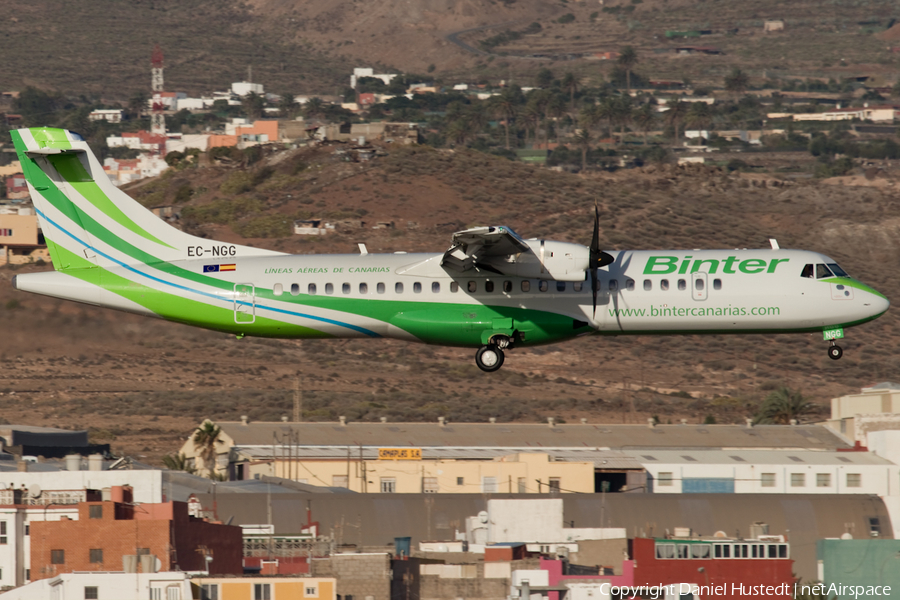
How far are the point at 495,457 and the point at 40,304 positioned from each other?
23.0 meters

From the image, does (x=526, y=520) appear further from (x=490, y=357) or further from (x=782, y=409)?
(x=782, y=409)

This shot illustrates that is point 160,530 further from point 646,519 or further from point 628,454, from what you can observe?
point 628,454

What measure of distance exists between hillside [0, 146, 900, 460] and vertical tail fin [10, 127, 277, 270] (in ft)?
23.9

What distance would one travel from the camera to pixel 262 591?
3331cm

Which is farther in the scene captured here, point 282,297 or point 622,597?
point 622,597

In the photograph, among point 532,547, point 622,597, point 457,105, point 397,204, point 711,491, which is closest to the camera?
point 622,597

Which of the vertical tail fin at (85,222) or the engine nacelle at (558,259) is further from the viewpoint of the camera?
the vertical tail fin at (85,222)

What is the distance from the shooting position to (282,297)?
30.3m

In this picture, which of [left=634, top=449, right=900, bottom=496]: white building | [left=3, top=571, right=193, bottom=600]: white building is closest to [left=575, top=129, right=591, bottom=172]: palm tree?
[left=634, top=449, right=900, bottom=496]: white building

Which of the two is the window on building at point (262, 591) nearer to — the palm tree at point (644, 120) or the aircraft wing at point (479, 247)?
the aircraft wing at point (479, 247)

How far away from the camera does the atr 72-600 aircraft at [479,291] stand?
2936 centimetres

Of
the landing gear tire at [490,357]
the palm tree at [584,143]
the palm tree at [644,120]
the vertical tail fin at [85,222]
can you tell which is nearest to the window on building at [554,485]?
the landing gear tire at [490,357]

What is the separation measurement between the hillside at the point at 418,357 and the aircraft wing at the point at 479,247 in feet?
41.9

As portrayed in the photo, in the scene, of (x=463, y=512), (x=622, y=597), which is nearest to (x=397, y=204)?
(x=463, y=512)
